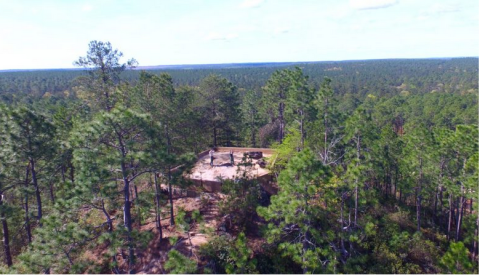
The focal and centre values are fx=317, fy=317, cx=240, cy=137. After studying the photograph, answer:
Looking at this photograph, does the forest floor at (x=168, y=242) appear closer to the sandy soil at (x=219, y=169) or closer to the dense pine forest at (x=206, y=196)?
the dense pine forest at (x=206, y=196)

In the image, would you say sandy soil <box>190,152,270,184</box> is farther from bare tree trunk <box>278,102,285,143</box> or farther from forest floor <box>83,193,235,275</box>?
bare tree trunk <box>278,102,285,143</box>

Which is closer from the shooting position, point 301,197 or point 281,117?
point 301,197

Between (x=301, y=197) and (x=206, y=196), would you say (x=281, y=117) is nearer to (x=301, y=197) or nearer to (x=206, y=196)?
(x=206, y=196)

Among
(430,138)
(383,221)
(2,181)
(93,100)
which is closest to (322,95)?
(430,138)

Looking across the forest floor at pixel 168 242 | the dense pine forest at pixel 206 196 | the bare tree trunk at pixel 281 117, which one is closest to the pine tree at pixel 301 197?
the dense pine forest at pixel 206 196

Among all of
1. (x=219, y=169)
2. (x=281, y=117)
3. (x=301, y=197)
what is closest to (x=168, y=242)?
(x=301, y=197)

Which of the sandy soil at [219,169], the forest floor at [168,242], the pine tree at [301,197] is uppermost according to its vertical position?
the pine tree at [301,197]


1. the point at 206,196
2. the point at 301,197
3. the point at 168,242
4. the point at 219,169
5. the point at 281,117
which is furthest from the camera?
the point at 281,117

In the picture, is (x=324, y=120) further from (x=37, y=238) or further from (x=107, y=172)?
(x=37, y=238)
